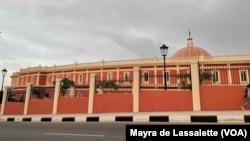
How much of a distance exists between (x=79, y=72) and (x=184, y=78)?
127 feet

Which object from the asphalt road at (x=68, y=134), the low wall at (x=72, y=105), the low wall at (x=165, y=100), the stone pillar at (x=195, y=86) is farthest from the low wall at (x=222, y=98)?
the low wall at (x=72, y=105)

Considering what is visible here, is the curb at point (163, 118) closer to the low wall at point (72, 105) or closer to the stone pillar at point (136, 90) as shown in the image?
the low wall at point (72, 105)

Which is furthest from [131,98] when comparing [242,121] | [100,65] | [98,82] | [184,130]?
[100,65]

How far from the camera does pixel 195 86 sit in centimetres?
1314

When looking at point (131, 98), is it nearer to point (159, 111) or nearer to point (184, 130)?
point (159, 111)

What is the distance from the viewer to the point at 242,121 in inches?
418

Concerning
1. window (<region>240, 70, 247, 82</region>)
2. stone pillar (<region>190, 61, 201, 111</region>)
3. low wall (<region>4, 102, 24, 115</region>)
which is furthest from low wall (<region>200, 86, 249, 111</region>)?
low wall (<region>4, 102, 24, 115</region>)

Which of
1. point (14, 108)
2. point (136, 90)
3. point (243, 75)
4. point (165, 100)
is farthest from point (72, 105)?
point (243, 75)

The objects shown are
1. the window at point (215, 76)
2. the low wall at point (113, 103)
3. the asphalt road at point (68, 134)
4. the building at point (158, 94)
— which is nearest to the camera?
the asphalt road at point (68, 134)

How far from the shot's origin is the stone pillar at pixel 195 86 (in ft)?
42.4

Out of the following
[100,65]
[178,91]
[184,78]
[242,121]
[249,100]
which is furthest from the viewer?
[100,65]

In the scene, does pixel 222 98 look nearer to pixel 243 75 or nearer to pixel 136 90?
pixel 243 75

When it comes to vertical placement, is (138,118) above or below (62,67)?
below

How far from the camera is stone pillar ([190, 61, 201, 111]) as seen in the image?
12922mm
